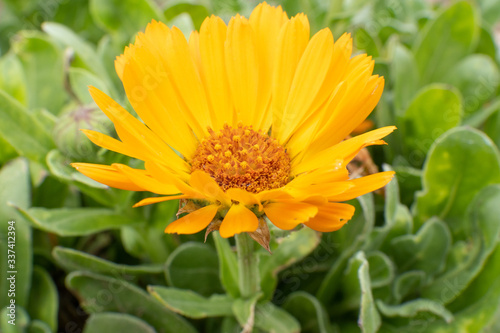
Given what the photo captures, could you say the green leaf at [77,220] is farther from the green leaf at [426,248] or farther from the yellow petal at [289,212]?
the green leaf at [426,248]

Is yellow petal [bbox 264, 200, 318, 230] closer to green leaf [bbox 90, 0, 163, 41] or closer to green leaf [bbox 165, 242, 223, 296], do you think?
green leaf [bbox 165, 242, 223, 296]

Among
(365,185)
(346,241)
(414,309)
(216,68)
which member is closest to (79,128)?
(216,68)

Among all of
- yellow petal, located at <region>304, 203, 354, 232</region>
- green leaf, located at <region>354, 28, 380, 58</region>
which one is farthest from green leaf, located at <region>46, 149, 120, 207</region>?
green leaf, located at <region>354, 28, 380, 58</region>

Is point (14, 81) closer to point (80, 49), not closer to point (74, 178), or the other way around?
point (80, 49)

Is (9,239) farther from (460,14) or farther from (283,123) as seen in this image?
(460,14)

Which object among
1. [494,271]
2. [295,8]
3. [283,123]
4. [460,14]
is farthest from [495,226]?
[295,8]

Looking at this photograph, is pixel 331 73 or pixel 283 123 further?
pixel 283 123
